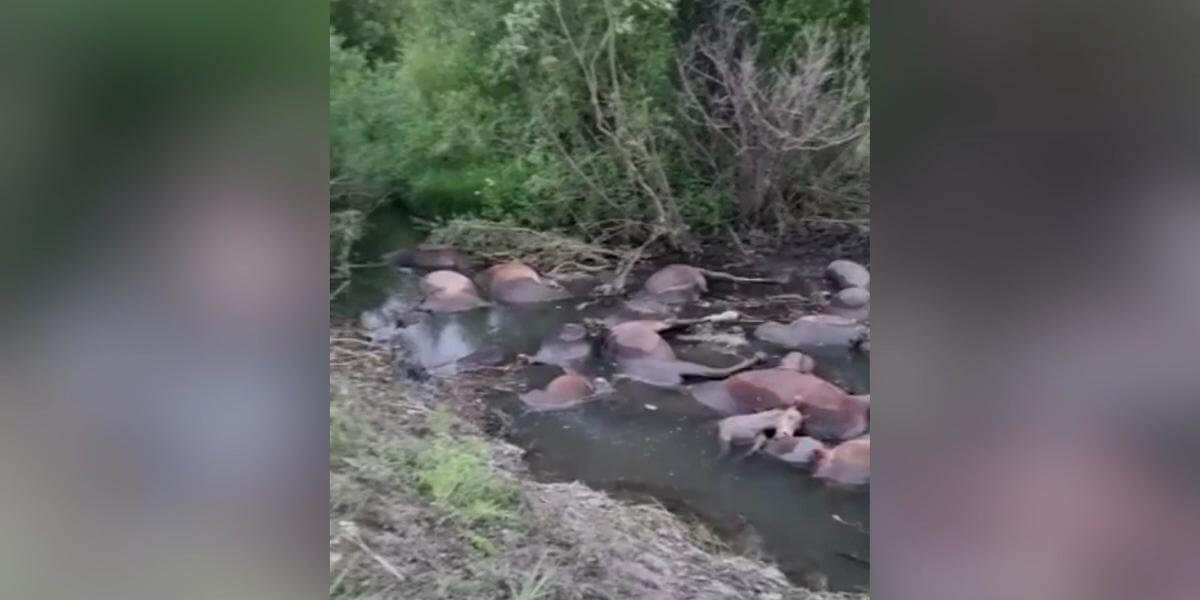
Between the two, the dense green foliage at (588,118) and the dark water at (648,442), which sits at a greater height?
the dense green foliage at (588,118)

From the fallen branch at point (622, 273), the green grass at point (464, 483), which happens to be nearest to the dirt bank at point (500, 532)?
the green grass at point (464, 483)

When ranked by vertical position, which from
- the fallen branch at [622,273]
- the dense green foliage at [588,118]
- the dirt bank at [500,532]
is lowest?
the dirt bank at [500,532]

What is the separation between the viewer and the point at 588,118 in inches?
57.4

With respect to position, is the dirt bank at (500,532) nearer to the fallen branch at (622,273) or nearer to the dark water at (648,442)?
the dark water at (648,442)

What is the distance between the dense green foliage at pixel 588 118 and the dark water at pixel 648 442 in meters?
0.15

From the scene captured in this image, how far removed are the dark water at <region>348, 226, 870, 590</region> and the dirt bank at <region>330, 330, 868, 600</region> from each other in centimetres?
4

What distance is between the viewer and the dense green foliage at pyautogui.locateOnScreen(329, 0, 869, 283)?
141 centimetres

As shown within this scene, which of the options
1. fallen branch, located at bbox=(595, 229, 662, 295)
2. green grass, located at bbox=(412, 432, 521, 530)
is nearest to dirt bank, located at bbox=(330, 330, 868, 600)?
green grass, located at bbox=(412, 432, 521, 530)

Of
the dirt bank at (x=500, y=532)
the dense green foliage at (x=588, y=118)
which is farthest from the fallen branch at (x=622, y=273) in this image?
the dirt bank at (x=500, y=532)

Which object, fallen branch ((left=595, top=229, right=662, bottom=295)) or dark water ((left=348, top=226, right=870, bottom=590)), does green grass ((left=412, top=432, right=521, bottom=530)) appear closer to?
dark water ((left=348, top=226, right=870, bottom=590))

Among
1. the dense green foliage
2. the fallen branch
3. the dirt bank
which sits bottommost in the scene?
the dirt bank

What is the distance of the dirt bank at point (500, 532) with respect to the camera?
142cm
